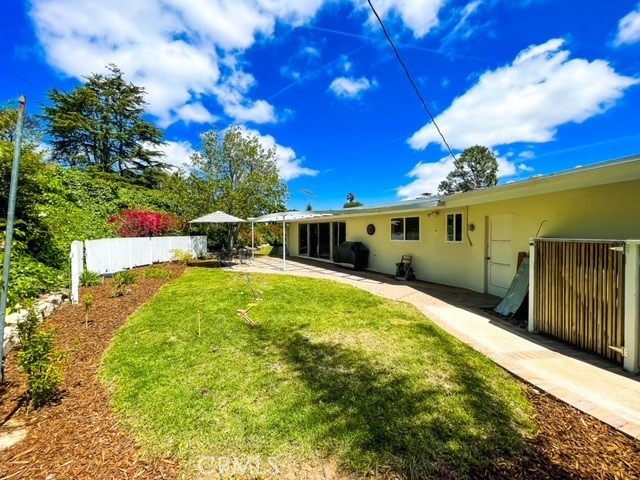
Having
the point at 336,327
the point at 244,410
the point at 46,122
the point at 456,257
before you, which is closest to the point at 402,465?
the point at 244,410

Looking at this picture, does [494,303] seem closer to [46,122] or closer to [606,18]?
[606,18]

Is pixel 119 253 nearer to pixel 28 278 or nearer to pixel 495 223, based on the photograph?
pixel 28 278

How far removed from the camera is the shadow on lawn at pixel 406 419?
2398 mm

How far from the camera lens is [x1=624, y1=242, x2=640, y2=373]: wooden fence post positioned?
12.5ft

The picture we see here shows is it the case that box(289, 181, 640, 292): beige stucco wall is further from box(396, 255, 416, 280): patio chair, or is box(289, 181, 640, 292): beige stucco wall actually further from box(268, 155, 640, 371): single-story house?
box(396, 255, 416, 280): patio chair

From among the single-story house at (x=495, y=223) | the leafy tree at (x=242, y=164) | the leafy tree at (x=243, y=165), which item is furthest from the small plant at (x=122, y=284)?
the leafy tree at (x=242, y=164)

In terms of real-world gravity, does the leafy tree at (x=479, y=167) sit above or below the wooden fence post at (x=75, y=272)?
above

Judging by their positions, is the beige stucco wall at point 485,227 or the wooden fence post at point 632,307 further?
the beige stucco wall at point 485,227

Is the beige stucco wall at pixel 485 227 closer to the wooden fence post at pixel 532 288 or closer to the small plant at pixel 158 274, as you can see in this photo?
the wooden fence post at pixel 532 288

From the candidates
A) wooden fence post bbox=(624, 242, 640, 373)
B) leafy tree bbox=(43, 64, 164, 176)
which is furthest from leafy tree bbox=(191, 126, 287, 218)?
wooden fence post bbox=(624, 242, 640, 373)

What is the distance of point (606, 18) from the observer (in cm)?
702

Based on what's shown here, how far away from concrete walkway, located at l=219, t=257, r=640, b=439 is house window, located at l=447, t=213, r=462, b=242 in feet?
8.03

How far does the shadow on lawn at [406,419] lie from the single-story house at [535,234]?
219 cm

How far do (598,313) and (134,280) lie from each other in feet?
35.2
